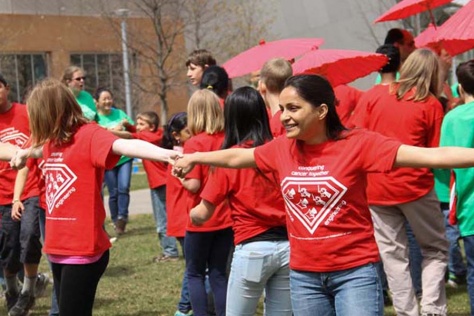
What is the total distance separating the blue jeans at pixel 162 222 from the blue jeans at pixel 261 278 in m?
5.55

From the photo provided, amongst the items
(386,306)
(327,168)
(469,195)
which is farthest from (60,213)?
(386,306)

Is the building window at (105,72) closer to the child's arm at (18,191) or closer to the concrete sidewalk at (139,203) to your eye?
the concrete sidewalk at (139,203)

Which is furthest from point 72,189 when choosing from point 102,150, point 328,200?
point 328,200

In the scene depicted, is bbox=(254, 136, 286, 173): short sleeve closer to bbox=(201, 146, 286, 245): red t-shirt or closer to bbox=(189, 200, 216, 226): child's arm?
bbox=(201, 146, 286, 245): red t-shirt

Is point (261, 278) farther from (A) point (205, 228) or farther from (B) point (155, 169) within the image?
(B) point (155, 169)

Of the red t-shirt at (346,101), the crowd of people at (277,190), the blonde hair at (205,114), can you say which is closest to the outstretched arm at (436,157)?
the crowd of people at (277,190)

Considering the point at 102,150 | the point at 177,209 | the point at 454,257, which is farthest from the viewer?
the point at 454,257

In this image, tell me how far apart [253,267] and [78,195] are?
1.19m

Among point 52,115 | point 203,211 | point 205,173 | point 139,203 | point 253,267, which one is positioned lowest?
point 139,203

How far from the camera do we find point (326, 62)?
7266mm

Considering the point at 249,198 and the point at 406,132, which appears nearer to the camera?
the point at 249,198

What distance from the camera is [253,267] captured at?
5.09 meters

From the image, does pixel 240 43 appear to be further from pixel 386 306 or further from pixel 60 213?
pixel 60 213

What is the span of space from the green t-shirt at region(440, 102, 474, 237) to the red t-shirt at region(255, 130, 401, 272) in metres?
1.46
